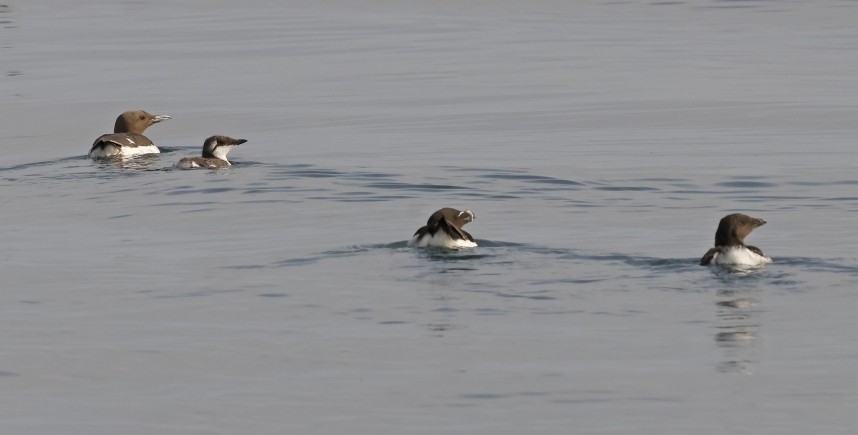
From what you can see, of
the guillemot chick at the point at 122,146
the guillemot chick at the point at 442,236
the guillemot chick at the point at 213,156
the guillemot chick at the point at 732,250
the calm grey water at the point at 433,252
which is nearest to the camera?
the calm grey water at the point at 433,252

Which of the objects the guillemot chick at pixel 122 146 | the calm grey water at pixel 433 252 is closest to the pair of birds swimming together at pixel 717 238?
the calm grey water at pixel 433 252

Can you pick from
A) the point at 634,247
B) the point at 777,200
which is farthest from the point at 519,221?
the point at 777,200

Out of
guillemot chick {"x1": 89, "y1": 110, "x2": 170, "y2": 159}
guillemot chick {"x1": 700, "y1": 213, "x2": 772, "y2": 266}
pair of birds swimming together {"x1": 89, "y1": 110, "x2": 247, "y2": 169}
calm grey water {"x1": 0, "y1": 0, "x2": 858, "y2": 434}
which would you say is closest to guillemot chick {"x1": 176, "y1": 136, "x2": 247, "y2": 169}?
pair of birds swimming together {"x1": 89, "y1": 110, "x2": 247, "y2": 169}

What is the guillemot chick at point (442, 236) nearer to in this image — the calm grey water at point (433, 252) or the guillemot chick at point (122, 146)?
the calm grey water at point (433, 252)

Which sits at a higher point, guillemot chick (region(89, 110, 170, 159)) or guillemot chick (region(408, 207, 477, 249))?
guillemot chick (region(89, 110, 170, 159))

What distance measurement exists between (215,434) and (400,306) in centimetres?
371

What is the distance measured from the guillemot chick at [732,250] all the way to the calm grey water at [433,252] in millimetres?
210

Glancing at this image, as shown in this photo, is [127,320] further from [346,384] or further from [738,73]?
[738,73]

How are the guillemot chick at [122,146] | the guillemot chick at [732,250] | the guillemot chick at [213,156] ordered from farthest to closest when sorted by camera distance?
the guillemot chick at [122,146], the guillemot chick at [213,156], the guillemot chick at [732,250]

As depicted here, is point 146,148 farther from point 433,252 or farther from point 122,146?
point 433,252

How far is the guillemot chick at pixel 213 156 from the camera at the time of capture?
22436 millimetres

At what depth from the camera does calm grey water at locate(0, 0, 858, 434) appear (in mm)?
11070

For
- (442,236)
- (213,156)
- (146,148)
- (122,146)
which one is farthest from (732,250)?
(146,148)

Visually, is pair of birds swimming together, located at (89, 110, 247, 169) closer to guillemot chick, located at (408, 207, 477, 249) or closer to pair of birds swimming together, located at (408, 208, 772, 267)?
pair of birds swimming together, located at (408, 208, 772, 267)
